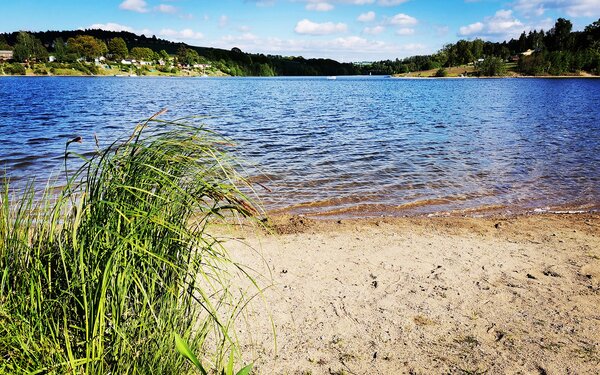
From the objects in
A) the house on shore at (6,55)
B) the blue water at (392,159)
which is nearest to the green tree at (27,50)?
the house on shore at (6,55)

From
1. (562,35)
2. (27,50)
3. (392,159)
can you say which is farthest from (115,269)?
(562,35)

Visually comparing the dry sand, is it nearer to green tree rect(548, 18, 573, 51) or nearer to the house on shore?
green tree rect(548, 18, 573, 51)

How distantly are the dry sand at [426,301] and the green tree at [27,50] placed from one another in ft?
697

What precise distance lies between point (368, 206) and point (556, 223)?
454 centimetres

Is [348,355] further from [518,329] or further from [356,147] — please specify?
[356,147]

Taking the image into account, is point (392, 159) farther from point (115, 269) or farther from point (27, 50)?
point (27, 50)

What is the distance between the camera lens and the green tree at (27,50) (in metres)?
176

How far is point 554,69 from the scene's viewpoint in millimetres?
164125

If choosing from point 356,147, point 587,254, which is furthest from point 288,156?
point 587,254

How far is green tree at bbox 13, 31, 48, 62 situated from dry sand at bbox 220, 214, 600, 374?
697ft

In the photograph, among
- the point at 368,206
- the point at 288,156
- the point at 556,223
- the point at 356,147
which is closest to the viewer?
the point at 556,223

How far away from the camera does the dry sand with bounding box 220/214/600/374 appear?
463 cm

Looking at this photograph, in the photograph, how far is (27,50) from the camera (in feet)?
581

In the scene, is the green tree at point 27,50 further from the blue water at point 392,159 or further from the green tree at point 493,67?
the green tree at point 493,67
